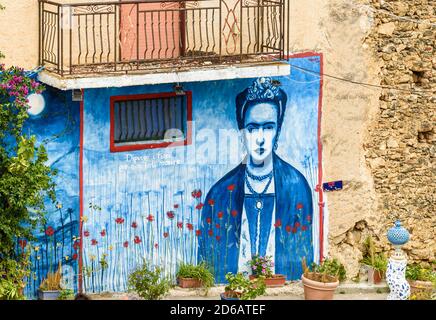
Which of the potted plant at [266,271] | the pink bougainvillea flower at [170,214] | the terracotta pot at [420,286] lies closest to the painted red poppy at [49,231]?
the pink bougainvillea flower at [170,214]

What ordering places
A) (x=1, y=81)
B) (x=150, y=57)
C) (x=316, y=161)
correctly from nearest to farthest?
(x=1, y=81) → (x=150, y=57) → (x=316, y=161)

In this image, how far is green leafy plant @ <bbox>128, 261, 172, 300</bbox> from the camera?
20.3 m

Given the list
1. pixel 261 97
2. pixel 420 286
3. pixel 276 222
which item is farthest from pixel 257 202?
pixel 420 286

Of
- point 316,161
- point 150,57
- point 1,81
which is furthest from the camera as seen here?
point 316,161

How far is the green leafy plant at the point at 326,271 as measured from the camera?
2155 cm

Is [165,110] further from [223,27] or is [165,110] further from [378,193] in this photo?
[378,193]

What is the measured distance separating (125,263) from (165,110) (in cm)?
243

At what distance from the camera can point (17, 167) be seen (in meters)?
18.7

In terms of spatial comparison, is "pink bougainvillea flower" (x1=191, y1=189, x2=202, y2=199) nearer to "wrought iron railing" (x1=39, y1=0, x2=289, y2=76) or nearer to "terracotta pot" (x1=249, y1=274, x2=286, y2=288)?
"terracotta pot" (x1=249, y1=274, x2=286, y2=288)

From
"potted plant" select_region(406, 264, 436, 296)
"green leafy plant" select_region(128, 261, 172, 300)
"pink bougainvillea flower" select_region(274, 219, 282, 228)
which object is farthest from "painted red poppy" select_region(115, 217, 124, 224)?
"potted plant" select_region(406, 264, 436, 296)

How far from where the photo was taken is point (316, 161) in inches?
868

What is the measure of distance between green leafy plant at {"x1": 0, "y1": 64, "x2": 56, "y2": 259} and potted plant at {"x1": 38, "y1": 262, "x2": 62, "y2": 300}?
2.40 feet

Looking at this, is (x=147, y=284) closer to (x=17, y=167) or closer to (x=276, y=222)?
(x=276, y=222)

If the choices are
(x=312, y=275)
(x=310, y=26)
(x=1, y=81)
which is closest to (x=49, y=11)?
(x=1, y=81)
